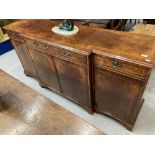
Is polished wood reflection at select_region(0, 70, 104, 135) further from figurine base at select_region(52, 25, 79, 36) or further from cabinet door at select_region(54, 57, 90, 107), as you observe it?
figurine base at select_region(52, 25, 79, 36)

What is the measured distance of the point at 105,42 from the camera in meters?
1.40

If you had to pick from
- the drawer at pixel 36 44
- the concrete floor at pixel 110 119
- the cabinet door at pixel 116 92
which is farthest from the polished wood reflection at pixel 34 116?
the drawer at pixel 36 44

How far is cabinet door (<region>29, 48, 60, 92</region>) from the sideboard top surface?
225mm

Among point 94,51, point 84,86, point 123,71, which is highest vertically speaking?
point 94,51

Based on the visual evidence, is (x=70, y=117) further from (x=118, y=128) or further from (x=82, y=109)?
(x=118, y=128)

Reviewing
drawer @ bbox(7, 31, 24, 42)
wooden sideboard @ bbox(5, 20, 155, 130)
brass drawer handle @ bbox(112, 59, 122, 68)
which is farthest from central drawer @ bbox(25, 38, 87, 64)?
brass drawer handle @ bbox(112, 59, 122, 68)

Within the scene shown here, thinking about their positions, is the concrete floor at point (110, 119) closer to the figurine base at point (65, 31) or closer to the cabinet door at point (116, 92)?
the cabinet door at point (116, 92)

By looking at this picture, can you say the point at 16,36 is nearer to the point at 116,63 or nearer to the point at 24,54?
the point at 24,54

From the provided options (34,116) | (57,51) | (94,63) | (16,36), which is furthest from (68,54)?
(34,116)

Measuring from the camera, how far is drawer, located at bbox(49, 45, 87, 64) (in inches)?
54.6
